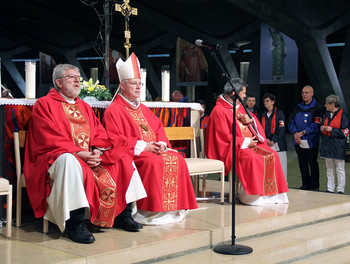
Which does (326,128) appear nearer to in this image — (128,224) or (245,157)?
(245,157)

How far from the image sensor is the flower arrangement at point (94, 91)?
16.4 feet

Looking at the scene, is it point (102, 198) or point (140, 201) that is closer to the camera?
point (102, 198)

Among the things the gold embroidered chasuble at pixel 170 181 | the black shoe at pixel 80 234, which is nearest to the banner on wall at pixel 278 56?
the gold embroidered chasuble at pixel 170 181

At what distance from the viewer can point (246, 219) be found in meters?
4.80

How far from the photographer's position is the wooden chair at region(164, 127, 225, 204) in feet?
17.1

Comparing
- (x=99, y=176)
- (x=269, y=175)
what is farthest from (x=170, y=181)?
(x=269, y=175)

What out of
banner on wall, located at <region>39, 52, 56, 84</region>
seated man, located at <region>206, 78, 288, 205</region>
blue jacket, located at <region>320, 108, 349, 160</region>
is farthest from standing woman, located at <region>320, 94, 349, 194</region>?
banner on wall, located at <region>39, 52, 56, 84</region>

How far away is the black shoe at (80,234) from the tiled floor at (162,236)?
49mm

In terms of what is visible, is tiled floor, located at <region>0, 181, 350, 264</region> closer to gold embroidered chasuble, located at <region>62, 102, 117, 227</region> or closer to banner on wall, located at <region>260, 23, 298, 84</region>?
gold embroidered chasuble, located at <region>62, 102, 117, 227</region>

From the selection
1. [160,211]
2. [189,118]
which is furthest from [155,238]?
[189,118]

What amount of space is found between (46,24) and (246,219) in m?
15.7

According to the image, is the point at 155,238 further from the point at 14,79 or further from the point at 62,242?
the point at 14,79

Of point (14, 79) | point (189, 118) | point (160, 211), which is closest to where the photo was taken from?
point (160, 211)

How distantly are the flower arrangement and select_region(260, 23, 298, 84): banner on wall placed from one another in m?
8.46
